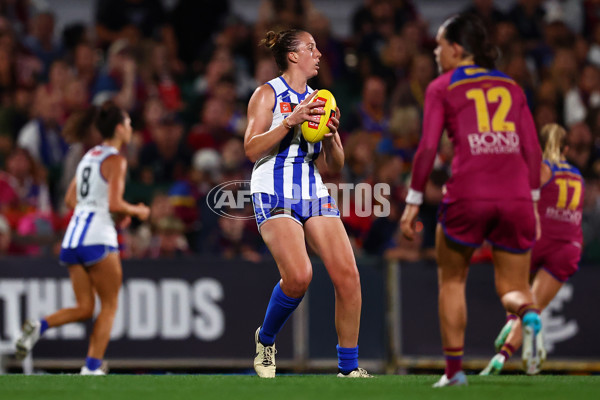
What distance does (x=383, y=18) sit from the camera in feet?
46.3

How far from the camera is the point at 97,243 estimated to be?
793 cm

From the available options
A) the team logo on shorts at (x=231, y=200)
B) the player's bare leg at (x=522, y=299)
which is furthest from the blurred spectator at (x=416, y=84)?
the player's bare leg at (x=522, y=299)

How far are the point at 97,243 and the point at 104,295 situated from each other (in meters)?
0.45

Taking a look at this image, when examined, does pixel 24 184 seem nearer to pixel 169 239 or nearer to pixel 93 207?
pixel 169 239

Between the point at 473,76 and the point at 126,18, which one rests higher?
the point at 126,18

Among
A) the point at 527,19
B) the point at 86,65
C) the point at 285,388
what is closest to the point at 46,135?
the point at 86,65

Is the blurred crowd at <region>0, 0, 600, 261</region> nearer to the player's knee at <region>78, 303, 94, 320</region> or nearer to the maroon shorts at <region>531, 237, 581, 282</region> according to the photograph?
the player's knee at <region>78, 303, 94, 320</region>

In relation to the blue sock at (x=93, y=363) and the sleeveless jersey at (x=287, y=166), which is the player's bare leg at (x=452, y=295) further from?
the blue sock at (x=93, y=363)

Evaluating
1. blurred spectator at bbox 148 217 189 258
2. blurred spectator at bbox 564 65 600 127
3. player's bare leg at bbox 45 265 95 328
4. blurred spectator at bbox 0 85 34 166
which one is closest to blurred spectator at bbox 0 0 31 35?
blurred spectator at bbox 0 85 34 166

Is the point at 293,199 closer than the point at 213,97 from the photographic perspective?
Yes

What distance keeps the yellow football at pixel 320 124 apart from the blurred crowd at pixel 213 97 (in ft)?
13.6

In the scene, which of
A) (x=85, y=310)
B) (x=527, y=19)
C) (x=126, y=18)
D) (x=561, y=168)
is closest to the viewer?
(x=85, y=310)

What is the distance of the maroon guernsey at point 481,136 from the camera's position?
5.27m

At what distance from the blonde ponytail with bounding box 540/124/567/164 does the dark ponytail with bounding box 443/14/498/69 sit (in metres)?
2.78
